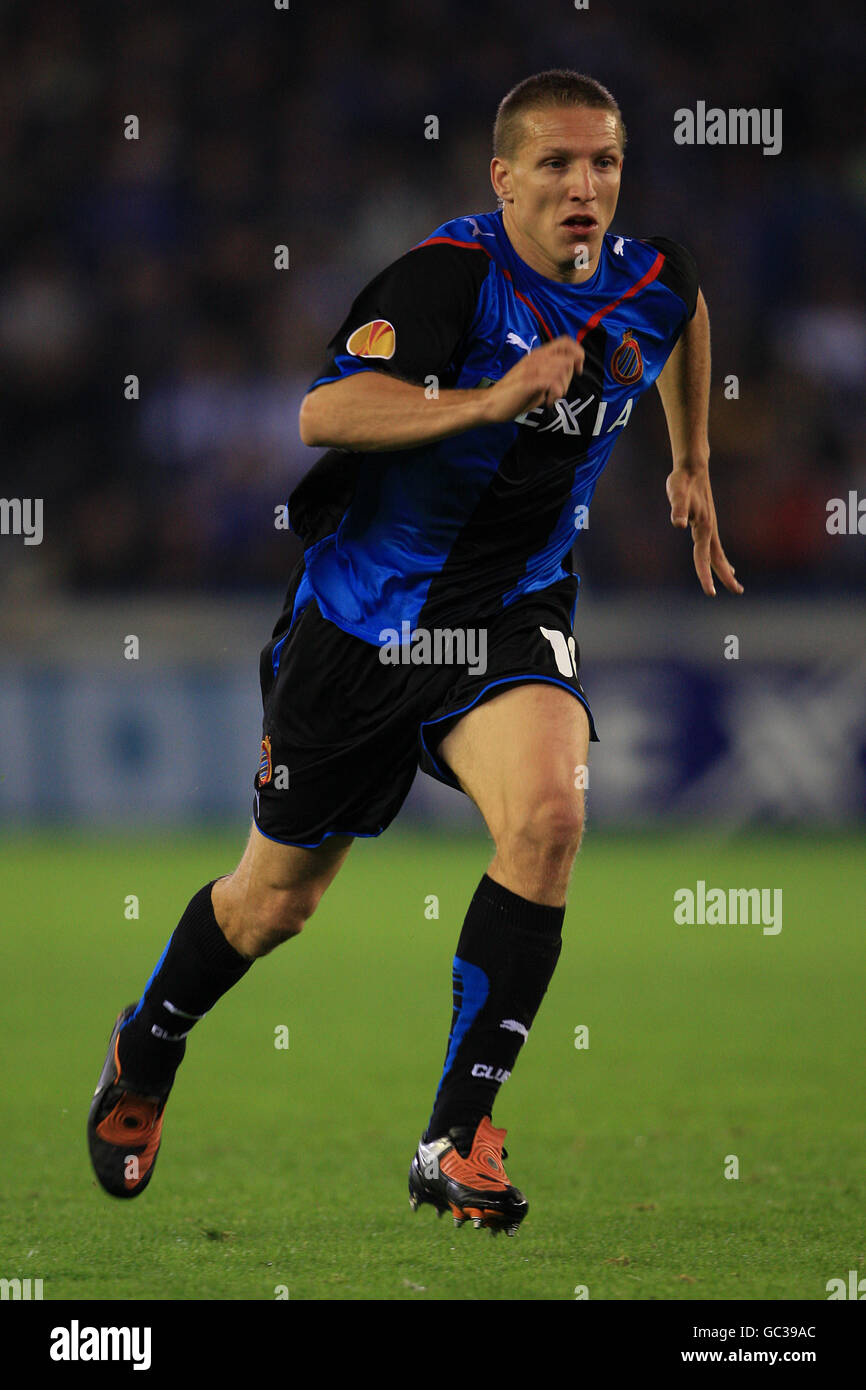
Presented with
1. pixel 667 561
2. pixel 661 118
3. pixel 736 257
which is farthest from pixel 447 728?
pixel 661 118

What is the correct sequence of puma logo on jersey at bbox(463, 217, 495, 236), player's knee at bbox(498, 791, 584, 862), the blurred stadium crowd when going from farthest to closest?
the blurred stadium crowd < puma logo on jersey at bbox(463, 217, 495, 236) < player's knee at bbox(498, 791, 584, 862)

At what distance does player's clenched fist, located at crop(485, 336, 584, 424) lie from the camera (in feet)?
10.5

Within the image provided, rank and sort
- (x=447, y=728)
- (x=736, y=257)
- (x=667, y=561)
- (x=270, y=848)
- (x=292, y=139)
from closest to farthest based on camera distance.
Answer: (x=447, y=728) → (x=270, y=848) → (x=667, y=561) → (x=736, y=257) → (x=292, y=139)

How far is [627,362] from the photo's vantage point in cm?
394

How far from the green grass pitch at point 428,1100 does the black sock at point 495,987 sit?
358mm

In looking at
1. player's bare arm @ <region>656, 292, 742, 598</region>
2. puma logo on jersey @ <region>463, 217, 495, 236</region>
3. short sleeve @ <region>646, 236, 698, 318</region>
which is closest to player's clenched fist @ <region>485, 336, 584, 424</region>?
puma logo on jersey @ <region>463, 217, 495, 236</region>

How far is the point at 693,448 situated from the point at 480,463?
0.84 metres

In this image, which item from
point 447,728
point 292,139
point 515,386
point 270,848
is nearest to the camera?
point 515,386

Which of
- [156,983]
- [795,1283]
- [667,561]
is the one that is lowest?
[795,1283]

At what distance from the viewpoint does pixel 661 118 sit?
49.0ft

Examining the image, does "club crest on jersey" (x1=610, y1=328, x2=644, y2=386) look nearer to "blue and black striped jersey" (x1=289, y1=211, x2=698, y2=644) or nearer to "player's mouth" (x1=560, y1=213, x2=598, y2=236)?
"blue and black striped jersey" (x1=289, y1=211, x2=698, y2=644)

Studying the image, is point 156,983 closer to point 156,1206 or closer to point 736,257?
point 156,1206

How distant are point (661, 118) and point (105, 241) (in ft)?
15.0

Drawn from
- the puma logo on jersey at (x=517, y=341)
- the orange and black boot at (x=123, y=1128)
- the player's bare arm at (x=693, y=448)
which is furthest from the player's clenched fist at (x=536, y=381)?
the orange and black boot at (x=123, y=1128)
